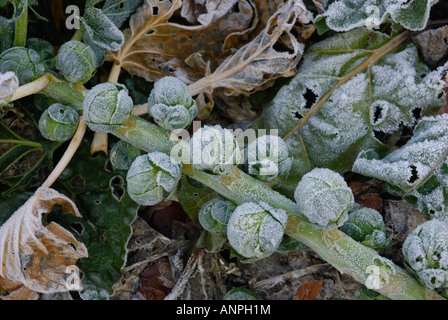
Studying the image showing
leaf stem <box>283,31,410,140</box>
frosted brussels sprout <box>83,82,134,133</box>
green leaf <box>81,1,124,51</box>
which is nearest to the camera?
frosted brussels sprout <box>83,82,134,133</box>

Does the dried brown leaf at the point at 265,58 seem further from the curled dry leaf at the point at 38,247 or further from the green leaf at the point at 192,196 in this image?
the curled dry leaf at the point at 38,247

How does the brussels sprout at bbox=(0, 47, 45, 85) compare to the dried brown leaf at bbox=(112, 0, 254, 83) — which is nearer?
the brussels sprout at bbox=(0, 47, 45, 85)

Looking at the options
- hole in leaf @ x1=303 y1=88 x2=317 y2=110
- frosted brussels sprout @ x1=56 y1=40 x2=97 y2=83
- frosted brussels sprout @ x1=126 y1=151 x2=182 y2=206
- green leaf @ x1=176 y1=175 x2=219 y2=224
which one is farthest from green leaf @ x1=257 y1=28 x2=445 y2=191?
frosted brussels sprout @ x1=56 y1=40 x2=97 y2=83

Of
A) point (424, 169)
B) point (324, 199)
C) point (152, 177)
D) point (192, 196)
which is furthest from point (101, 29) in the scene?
point (424, 169)

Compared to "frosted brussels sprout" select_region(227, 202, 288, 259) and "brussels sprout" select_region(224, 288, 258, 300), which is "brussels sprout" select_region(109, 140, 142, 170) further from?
"brussels sprout" select_region(224, 288, 258, 300)

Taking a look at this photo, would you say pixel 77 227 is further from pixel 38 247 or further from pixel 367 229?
pixel 367 229

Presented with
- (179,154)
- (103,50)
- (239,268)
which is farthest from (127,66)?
(239,268)
